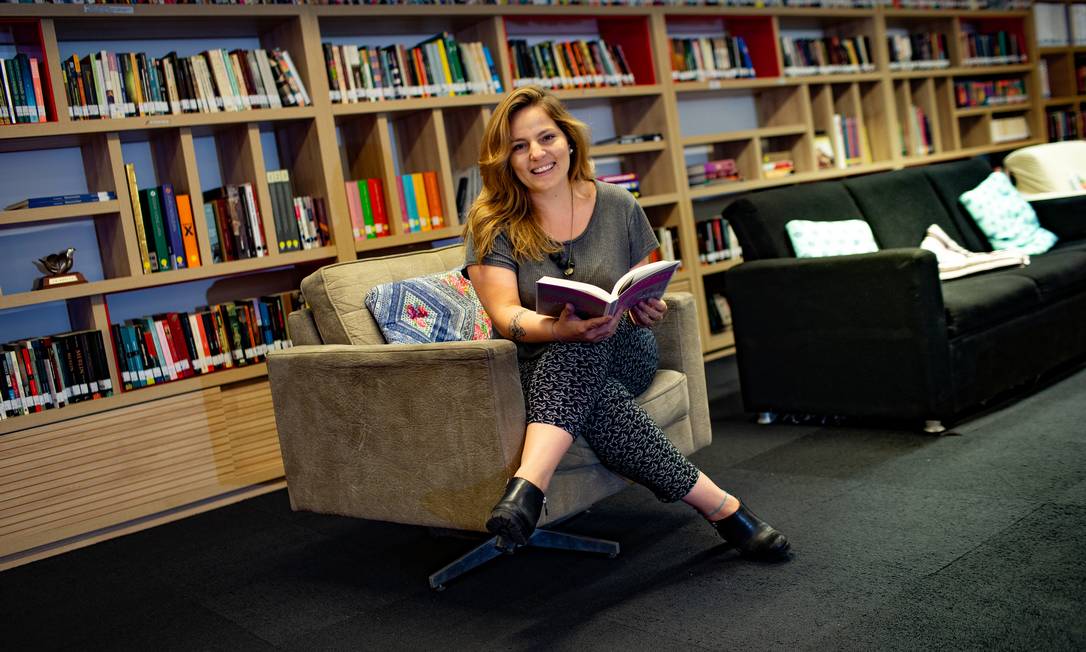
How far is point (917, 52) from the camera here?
607 centimetres

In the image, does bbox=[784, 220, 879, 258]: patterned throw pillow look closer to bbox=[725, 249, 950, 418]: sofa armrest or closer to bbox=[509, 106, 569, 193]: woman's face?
bbox=[725, 249, 950, 418]: sofa armrest

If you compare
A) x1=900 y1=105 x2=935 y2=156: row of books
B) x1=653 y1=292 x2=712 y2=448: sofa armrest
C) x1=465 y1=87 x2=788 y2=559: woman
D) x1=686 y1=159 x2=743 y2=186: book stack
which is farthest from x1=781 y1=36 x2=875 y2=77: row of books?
x1=465 y1=87 x2=788 y2=559: woman

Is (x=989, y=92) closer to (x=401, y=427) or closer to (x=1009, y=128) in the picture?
(x=1009, y=128)

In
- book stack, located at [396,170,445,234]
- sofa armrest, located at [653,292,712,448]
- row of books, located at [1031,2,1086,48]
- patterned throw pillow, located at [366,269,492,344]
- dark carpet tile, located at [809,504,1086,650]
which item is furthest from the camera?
row of books, located at [1031,2,1086,48]

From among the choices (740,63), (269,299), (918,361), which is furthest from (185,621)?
(740,63)

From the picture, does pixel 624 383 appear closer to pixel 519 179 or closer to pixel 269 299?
pixel 519 179

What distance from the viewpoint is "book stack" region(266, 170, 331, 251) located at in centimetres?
369

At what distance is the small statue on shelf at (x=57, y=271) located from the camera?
3.28 meters

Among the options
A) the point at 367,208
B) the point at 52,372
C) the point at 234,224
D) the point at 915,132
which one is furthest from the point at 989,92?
the point at 52,372

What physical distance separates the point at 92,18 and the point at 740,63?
129 inches

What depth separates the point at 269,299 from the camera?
3.66m

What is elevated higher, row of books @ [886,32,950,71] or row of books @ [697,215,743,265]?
row of books @ [886,32,950,71]

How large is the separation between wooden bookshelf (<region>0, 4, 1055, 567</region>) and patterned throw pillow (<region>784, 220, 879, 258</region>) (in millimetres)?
1333

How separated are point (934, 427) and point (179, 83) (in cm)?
285
